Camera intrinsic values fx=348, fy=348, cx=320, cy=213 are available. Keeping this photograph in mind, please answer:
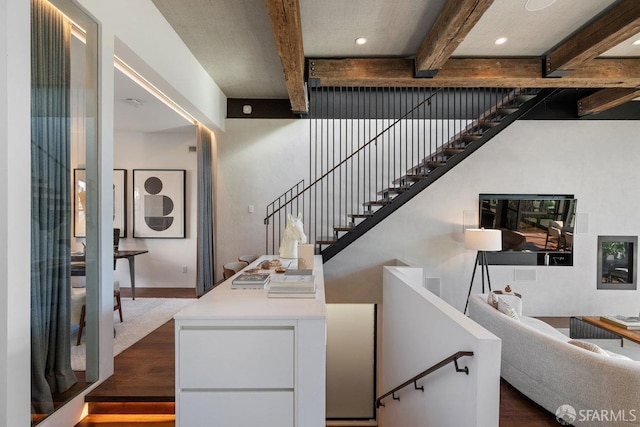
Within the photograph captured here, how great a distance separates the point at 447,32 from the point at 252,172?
3.52m

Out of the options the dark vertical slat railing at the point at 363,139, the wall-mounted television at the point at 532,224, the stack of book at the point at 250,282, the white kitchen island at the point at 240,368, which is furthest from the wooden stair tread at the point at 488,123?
the white kitchen island at the point at 240,368

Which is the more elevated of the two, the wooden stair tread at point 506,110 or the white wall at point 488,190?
the wooden stair tread at point 506,110

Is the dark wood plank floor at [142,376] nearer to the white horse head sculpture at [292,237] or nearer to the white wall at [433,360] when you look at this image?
the white horse head sculpture at [292,237]

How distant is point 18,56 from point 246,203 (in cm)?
405

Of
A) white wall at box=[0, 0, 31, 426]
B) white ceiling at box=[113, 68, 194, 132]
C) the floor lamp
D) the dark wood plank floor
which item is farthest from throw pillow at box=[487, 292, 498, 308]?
white ceiling at box=[113, 68, 194, 132]

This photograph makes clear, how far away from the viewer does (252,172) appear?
18.5 feet

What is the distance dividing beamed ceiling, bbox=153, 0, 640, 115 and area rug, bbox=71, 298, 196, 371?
8.69 ft

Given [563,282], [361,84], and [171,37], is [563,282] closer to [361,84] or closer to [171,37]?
[361,84]

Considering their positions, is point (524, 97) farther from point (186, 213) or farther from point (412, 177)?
point (186, 213)

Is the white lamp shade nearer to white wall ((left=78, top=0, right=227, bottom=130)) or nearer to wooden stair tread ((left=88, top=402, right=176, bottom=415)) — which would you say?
white wall ((left=78, top=0, right=227, bottom=130))

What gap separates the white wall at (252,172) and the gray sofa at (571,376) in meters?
3.71

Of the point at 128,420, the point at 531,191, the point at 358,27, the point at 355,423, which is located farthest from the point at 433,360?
the point at 531,191

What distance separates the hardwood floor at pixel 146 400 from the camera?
2211 millimetres

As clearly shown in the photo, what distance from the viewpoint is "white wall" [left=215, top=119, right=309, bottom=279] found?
18.4ft
